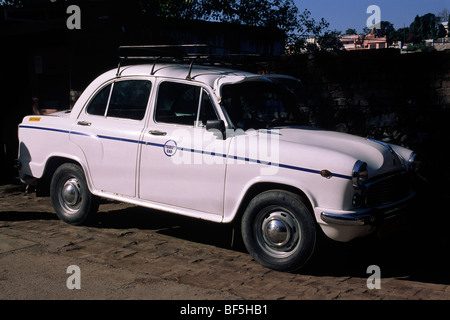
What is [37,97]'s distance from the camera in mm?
10305

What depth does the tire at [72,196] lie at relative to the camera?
6.04 meters

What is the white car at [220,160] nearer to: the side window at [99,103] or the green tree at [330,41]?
the side window at [99,103]

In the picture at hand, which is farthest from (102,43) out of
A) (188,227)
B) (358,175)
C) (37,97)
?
(358,175)

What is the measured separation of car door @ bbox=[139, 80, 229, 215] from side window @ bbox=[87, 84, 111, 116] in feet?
2.68

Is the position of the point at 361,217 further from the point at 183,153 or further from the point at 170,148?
the point at 170,148

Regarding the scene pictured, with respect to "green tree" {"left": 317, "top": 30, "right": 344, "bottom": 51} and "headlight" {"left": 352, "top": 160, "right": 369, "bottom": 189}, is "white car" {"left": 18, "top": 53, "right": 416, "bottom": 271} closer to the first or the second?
"headlight" {"left": 352, "top": 160, "right": 369, "bottom": 189}

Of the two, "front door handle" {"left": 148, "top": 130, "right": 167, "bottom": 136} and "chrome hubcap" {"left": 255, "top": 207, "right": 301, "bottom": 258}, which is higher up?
"front door handle" {"left": 148, "top": 130, "right": 167, "bottom": 136}

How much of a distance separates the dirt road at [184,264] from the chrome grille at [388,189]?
0.34 metres

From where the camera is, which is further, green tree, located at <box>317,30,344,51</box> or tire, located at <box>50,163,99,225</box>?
green tree, located at <box>317,30,344,51</box>

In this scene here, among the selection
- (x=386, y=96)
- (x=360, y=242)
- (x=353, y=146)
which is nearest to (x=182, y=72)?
(x=353, y=146)

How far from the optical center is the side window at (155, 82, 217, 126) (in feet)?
17.1

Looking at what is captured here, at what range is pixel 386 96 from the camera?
718 cm

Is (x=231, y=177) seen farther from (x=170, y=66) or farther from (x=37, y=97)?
(x=37, y=97)

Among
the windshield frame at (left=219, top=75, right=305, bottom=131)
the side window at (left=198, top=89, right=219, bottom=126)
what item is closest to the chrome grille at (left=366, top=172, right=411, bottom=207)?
the windshield frame at (left=219, top=75, right=305, bottom=131)
